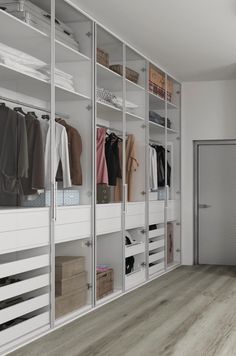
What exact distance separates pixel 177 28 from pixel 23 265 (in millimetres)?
2977

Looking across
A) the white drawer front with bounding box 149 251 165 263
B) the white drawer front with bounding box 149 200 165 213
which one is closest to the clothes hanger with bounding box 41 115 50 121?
the white drawer front with bounding box 149 200 165 213

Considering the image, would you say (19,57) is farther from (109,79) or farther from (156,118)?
(156,118)

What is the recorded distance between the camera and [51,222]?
4.30 meters

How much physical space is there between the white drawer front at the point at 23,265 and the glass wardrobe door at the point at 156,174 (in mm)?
2687

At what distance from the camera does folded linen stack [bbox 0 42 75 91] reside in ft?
12.9

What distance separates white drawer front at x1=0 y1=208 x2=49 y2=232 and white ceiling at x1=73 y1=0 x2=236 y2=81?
1.91 metres

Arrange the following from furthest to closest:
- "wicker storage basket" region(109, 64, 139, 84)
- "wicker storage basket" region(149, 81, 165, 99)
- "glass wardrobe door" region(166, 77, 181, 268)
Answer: "glass wardrobe door" region(166, 77, 181, 268) < "wicker storage basket" region(149, 81, 165, 99) < "wicker storage basket" region(109, 64, 139, 84)

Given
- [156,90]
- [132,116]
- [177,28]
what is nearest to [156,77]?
[156,90]

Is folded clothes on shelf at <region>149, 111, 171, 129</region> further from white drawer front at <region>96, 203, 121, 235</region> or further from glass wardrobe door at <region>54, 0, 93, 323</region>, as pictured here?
glass wardrobe door at <region>54, 0, 93, 323</region>

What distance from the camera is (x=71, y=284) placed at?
474cm

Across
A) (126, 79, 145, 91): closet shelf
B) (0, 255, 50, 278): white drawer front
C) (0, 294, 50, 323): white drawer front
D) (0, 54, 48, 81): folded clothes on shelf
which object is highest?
(126, 79, 145, 91): closet shelf

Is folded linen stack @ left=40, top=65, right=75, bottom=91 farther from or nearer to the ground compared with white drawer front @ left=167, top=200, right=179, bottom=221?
farther from the ground

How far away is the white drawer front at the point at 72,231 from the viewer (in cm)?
447

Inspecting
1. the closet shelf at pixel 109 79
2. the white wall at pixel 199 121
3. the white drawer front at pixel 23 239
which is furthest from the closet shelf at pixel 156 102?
the white drawer front at pixel 23 239
